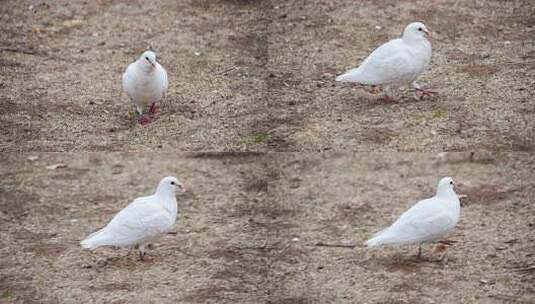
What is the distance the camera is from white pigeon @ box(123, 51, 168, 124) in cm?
923

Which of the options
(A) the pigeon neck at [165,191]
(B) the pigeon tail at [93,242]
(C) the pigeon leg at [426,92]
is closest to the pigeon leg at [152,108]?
(A) the pigeon neck at [165,191]

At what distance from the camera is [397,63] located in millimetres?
9375

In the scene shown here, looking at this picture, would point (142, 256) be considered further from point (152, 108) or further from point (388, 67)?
point (388, 67)

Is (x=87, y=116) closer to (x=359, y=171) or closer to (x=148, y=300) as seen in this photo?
(x=359, y=171)

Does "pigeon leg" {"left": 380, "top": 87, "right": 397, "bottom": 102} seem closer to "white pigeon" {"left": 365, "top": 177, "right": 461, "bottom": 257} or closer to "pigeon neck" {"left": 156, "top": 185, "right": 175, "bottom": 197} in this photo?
"white pigeon" {"left": 365, "top": 177, "right": 461, "bottom": 257}

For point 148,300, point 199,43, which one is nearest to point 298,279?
point 148,300

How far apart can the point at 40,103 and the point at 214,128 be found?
65.3 inches

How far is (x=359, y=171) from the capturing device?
8555mm

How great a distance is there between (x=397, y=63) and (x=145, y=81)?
6.84 feet

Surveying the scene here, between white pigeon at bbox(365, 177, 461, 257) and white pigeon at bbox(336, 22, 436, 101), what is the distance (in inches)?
93.1

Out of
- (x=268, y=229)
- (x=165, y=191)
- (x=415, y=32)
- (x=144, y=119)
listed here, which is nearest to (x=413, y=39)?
(x=415, y=32)

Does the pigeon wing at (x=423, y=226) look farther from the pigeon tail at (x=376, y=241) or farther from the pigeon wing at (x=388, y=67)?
the pigeon wing at (x=388, y=67)

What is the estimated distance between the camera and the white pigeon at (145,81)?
30.3 ft

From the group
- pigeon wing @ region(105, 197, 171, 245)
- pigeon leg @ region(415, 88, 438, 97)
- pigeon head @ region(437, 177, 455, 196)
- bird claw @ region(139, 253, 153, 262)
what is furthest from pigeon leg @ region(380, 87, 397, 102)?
bird claw @ region(139, 253, 153, 262)
